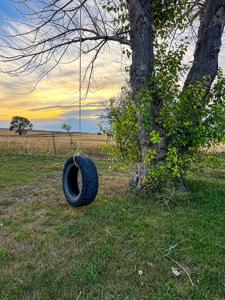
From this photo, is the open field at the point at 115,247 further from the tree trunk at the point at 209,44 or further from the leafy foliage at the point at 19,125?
the leafy foliage at the point at 19,125

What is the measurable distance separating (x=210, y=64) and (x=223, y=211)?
291 cm

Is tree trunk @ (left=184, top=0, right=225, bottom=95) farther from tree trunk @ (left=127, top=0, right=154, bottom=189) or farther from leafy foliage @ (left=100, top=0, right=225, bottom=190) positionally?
tree trunk @ (left=127, top=0, right=154, bottom=189)

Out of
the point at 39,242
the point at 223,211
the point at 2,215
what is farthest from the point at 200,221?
the point at 2,215

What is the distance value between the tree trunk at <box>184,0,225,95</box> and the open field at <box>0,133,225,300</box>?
1.72 metres

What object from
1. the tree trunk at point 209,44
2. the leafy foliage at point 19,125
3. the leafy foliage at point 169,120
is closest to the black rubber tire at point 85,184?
the leafy foliage at point 169,120

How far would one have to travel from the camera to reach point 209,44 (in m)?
5.82

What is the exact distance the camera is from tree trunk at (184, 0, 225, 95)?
5.76 m

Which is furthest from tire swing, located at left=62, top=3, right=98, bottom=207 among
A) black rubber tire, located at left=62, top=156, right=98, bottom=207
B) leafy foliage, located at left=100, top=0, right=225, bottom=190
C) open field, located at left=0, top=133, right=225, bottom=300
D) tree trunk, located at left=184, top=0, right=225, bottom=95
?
tree trunk, located at left=184, top=0, right=225, bottom=95

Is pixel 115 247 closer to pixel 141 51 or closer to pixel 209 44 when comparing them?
pixel 141 51

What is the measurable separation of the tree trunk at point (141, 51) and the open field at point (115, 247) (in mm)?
1314

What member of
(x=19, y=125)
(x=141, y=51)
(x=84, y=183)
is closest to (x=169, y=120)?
(x=141, y=51)

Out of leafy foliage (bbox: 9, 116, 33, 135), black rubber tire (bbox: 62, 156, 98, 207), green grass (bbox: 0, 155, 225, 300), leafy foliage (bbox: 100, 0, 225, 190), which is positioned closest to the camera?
green grass (bbox: 0, 155, 225, 300)

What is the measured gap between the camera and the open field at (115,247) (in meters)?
2.66

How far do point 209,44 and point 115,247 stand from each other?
4.48 meters
